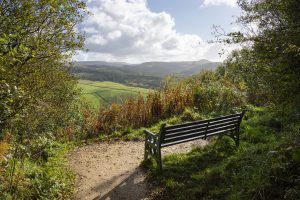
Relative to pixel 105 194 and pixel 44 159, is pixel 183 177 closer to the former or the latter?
pixel 105 194

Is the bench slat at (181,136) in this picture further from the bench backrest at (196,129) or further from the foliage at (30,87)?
the foliage at (30,87)

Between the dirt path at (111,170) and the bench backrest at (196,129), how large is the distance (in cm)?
126

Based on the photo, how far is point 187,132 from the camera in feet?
23.8

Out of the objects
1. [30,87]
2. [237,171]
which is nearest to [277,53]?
[237,171]

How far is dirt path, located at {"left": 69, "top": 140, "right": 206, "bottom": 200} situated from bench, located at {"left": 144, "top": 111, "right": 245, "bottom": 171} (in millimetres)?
754

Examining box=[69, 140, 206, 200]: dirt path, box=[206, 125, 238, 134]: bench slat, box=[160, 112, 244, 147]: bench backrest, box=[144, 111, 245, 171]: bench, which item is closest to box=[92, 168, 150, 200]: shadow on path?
box=[69, 140, 206, 200]: dirt path

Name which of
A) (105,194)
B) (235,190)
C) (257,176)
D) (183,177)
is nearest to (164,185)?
(183,177)

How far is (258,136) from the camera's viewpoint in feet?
28.3

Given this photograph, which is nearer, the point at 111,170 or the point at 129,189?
the point at 129,189

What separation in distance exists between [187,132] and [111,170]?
2551 millimetres

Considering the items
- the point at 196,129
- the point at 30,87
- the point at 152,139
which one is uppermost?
the point at 30,87

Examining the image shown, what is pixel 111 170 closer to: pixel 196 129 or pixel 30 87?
pixel 196 129

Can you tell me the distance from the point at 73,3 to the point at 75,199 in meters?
6.32

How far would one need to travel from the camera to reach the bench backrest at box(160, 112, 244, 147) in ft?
22.7
